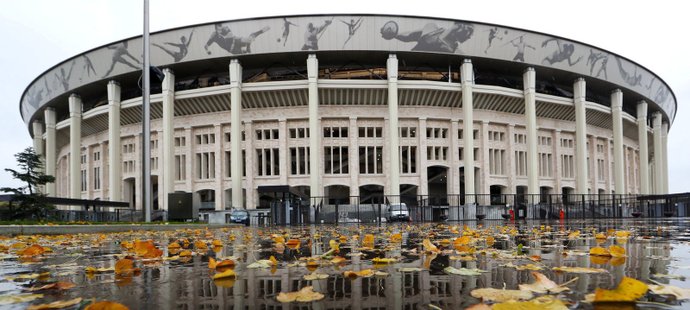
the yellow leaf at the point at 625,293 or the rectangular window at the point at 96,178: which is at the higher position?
the rectangular window at the point at 96,178

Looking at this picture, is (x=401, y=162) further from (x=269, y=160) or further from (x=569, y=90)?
(x=569, y=90)

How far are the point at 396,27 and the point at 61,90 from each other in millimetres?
33783

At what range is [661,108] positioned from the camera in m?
51.5

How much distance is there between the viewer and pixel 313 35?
118ft

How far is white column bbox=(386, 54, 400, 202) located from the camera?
3625 cm

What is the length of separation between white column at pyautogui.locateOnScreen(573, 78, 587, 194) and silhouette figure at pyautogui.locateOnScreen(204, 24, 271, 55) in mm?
29390

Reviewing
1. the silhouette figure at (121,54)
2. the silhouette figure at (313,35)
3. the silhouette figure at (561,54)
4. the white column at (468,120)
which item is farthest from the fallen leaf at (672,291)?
the silhouette figure at (121,54)

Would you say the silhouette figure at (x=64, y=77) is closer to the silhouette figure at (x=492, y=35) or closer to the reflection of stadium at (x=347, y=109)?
the reflection of stadium at (x=347, y=109)

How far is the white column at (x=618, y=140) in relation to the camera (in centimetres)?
4253

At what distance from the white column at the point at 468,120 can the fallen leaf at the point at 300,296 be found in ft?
119

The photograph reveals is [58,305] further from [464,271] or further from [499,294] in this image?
[464,271]

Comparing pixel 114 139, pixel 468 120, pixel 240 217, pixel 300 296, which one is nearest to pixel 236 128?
pixel 240 217

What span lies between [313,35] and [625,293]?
36.2 m

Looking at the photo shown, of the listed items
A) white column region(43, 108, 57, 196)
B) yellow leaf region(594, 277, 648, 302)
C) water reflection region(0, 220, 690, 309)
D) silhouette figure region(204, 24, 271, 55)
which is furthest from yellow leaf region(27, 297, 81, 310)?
white column region(43, 108, 57, 196)
